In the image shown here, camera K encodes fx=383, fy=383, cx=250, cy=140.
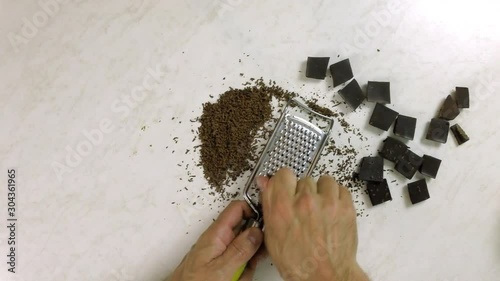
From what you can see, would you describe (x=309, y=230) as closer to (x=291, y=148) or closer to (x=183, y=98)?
(x=291, y=148)

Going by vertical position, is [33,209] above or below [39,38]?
below

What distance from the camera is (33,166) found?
1.42m

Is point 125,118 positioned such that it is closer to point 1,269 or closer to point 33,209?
point 33,209

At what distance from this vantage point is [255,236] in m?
1.13

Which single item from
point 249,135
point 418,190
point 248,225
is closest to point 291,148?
point 249,135

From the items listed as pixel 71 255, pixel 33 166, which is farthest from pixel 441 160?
Result: pixel 33 166

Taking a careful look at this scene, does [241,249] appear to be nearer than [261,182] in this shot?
Yes

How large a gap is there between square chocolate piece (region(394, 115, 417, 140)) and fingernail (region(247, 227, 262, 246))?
2.07 feet

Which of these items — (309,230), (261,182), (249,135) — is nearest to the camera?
(309,230)

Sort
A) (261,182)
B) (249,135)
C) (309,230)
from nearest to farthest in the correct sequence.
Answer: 1. (309,230)
2. (261,182)
3. (249,135)

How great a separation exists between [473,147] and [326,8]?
2.49ft

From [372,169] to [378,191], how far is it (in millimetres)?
86
